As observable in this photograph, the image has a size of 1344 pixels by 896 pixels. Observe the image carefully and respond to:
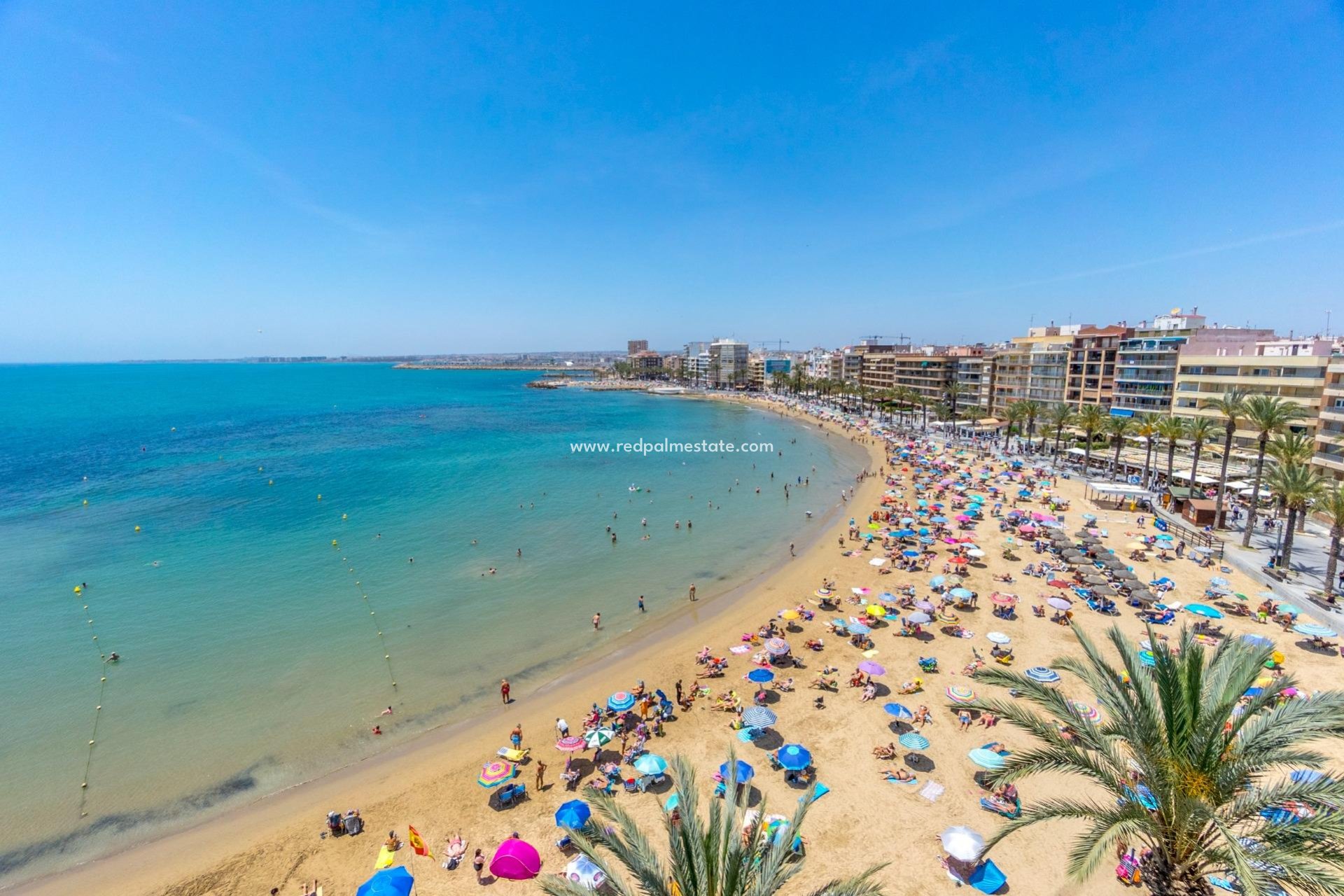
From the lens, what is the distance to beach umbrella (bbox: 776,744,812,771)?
51.4 feet

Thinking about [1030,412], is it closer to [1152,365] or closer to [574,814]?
[1152,365]

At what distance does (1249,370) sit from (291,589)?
68228mm

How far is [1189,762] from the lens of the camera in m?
8.20

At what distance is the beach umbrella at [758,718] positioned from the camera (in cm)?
1755

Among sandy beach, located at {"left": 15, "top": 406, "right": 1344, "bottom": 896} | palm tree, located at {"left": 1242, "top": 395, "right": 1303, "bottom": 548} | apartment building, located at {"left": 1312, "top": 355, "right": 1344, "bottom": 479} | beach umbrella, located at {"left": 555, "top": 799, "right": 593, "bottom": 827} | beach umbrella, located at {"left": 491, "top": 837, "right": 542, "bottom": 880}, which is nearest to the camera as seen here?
beach umbrella, located at {"left": 491, "top": 837, "right": 542, "bottom": 880}

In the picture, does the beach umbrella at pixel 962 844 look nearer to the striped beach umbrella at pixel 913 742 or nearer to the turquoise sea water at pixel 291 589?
the striped beach umbrella at pixel 913 742

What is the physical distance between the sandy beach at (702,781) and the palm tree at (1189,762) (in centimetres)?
600

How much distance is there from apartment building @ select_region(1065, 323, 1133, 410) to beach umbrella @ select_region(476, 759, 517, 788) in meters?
69.6

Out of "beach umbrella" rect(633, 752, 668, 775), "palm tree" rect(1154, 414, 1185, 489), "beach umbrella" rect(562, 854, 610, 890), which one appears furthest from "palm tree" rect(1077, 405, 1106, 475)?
"beach umbrella" rect(562, 854, 610, 890)

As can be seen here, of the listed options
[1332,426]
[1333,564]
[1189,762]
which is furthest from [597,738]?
[1332,426]

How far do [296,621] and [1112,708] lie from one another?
31.4 m

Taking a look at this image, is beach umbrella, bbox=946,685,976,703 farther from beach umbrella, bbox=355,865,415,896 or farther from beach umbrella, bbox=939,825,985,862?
beach umbrella, bbox=355,865,415,896

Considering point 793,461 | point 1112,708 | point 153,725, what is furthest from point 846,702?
point 793,461

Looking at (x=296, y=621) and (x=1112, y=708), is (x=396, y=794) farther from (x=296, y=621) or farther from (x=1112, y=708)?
(x=1112, y=708)
